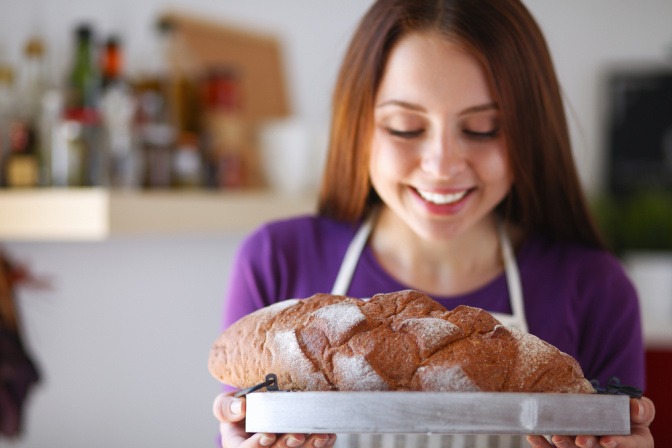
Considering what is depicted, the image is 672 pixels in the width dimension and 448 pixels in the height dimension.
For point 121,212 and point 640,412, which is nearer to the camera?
point 640,412

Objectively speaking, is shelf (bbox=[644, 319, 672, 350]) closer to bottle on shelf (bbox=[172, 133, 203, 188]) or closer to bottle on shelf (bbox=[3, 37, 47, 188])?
bottle on shelf (bbox=[172, 133, 203, 188])

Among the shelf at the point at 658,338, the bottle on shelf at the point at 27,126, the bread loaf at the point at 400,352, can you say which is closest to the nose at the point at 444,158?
the bread loaf at the point at 400,352

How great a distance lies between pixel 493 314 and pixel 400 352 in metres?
0.33

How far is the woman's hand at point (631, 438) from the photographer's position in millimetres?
515

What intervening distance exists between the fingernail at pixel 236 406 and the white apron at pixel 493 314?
8cm

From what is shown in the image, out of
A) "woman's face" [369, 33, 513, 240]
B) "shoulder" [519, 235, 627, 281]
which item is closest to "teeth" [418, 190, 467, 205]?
"woman's face" [369, 33, 513, 240]

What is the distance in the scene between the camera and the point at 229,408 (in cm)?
61

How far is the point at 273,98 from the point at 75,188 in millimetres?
841

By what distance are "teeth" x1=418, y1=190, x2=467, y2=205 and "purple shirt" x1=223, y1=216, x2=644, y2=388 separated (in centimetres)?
15

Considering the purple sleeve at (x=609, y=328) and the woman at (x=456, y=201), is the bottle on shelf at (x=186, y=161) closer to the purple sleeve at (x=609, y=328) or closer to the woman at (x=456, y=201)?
the woman at (x=456, y=201)

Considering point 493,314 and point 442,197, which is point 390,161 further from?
point 493,314

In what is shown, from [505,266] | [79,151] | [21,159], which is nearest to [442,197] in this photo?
[505,266]

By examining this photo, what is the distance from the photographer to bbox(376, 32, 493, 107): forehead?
0.71 m

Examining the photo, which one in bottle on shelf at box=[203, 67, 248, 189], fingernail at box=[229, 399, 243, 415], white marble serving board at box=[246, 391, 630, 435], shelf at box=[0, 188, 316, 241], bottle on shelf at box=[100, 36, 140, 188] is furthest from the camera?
bottle on shelf at box=[203, 67, 248, 189]
